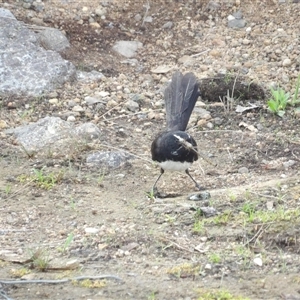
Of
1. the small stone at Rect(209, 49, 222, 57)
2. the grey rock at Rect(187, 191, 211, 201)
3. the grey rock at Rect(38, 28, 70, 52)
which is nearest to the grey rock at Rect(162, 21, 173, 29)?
the small stone at Rect(209, 49, 222, 57)

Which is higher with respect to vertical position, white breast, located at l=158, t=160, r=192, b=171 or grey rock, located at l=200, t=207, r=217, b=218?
grey rock, located at l=200, t=207, r=217, b=218

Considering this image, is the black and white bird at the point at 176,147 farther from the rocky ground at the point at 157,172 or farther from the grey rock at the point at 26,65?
the grey rock at the point at 26,65

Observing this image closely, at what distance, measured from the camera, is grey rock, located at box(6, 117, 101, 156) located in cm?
645

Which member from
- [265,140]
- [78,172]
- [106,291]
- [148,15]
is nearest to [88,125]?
[78,172]

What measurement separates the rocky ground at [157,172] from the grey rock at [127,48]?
8 centimetres

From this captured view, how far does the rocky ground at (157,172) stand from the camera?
4.25m

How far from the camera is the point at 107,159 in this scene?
6.28 metres

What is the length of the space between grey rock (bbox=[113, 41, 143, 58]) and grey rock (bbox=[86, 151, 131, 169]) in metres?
2.13

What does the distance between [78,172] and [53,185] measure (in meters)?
0.36

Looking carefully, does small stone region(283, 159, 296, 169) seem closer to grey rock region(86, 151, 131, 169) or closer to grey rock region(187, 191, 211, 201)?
grey rock region(187, 191, 211, 201)

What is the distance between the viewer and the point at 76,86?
7.68m

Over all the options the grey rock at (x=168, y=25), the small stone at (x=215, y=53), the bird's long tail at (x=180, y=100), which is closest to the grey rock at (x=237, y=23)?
the small stone at (x=215, y=53)

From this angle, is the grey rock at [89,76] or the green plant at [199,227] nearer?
the green plant at [199,227]

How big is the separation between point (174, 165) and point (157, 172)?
448 millimetres
